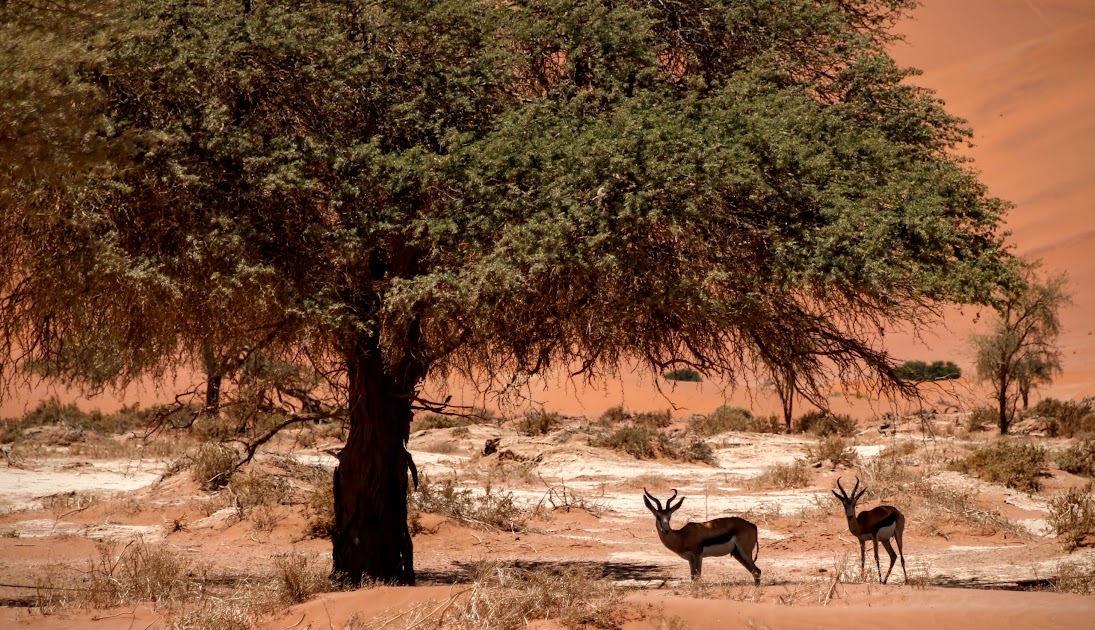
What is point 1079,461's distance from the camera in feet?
76.4

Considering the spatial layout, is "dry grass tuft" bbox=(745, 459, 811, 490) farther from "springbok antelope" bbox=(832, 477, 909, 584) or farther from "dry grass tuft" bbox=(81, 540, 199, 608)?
"dry grass tuft" bbox=(81, 540, 199, 608)

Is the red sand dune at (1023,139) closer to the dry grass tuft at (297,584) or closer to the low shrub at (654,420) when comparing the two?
the low shrub at (654,420)

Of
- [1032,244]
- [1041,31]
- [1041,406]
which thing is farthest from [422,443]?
[1041,31]

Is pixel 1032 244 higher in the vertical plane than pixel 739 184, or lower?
higher

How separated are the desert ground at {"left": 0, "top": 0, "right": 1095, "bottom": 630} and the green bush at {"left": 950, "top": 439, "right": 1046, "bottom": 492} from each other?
0.57 ft

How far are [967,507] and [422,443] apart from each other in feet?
49.9

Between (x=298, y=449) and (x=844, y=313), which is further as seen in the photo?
(x=298, y=449)

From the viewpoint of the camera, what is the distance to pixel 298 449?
27.5m

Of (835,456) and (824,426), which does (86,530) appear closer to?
(835,456)

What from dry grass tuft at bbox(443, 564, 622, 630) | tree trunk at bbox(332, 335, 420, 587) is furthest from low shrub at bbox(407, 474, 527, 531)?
dry grass tuft at bbox(443, 564, 622, 630)

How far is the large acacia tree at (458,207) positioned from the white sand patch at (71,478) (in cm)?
968

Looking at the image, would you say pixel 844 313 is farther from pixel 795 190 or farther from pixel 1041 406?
pixel 1041 406

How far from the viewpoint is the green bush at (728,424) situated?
3619cm

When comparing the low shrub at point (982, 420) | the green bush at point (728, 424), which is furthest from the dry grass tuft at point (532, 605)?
the low shrub at point (982, 420)
